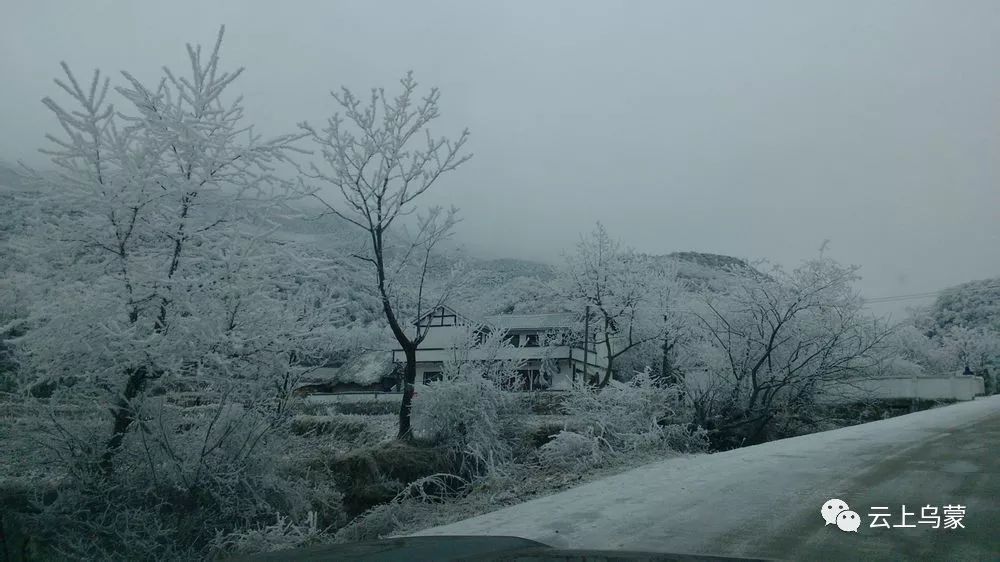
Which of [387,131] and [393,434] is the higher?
[387,131]

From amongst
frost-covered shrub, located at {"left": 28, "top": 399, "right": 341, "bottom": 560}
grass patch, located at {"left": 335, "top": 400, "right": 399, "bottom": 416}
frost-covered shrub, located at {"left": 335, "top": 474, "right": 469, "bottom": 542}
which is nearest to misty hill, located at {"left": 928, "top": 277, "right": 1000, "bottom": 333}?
grass patch, located at {"left": 335, "top": 400, "right": 399, "bottom": 416}

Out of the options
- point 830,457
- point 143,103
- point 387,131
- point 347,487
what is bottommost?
point 347,487

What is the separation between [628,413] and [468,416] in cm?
369

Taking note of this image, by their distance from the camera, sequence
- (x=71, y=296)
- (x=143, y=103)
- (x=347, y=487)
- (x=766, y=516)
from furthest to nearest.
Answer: (x=347, y=487)
(x=143, y=103)
(x=71, y=296)
(x=766, y=516)

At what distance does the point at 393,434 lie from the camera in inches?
802

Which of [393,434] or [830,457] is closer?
[830,457]

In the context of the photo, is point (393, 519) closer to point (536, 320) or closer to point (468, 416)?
point (468, 416)

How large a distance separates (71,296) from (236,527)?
376cm

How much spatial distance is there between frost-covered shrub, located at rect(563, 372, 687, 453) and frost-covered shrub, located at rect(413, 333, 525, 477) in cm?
166

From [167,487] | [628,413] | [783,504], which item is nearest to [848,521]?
[783,504]

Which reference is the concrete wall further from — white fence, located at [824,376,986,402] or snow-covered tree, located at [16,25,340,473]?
snow-covered tree, located at [16,25,340,473]

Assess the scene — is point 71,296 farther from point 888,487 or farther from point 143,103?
point 888,487

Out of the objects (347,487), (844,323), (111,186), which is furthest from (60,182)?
(844,323)

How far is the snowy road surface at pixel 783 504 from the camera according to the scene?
606 centimetres
